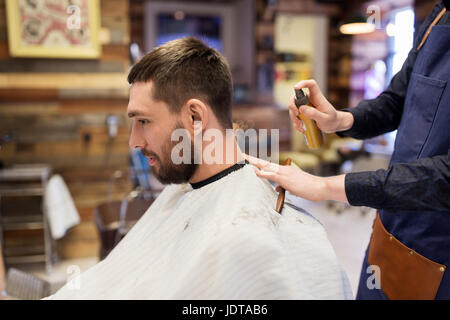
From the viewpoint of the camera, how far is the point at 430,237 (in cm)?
97

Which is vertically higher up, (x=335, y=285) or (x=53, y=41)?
(x=53, y=41)

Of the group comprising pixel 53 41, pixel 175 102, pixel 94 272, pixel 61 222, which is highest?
pixel 53 41

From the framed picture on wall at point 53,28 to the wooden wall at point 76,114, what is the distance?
0.30 ft

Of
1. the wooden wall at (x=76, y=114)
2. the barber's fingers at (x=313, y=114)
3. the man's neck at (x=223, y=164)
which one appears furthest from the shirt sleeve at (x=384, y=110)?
the wooden wall at (x=76, y=114)

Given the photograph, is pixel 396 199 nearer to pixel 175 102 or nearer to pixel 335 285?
pixel 335 285

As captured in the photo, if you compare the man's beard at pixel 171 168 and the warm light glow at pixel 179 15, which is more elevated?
the warm light glow at pixel 179 15

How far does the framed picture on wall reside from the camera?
9.57 feet

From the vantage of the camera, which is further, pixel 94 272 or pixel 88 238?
pixel 88 238

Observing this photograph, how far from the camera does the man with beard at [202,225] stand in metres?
0.76

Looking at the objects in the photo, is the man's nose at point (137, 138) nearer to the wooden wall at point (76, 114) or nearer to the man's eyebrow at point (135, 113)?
the man's eyebrow at point (135, 113)

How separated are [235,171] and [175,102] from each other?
24 centimetres

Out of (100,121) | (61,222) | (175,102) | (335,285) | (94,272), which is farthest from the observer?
(100,121)

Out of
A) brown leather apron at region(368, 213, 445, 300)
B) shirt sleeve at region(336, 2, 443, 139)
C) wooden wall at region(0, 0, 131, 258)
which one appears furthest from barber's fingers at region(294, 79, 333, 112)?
wooden wall at region(0, 0, 131, 258)

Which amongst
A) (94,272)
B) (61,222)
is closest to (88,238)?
(61,222)
